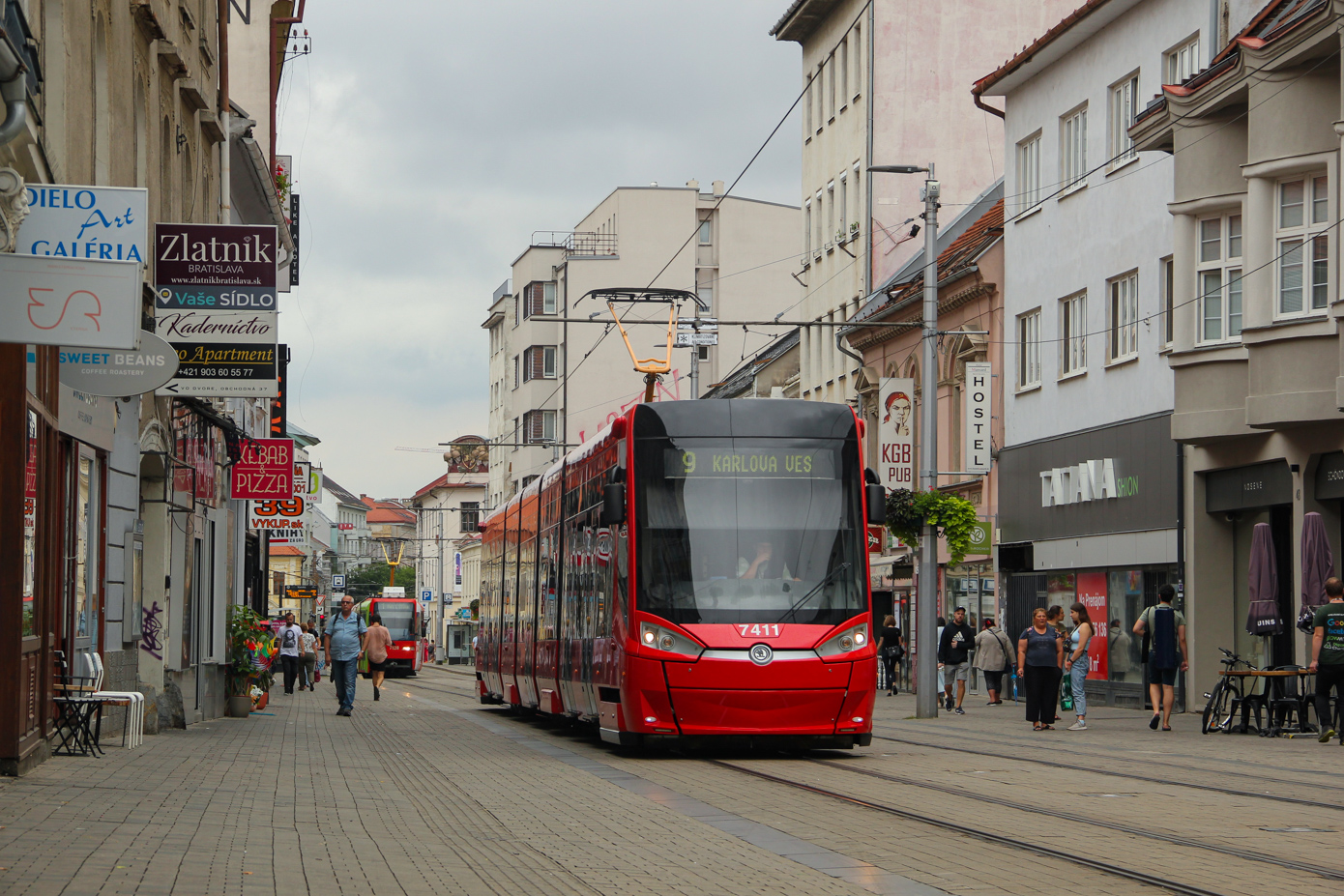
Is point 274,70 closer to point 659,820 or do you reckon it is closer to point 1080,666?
point 1080,666

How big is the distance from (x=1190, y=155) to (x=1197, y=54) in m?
3.95

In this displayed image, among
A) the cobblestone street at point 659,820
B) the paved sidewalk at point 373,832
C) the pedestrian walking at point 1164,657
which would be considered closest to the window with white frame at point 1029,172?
the pedestrian walking at point 1164,657

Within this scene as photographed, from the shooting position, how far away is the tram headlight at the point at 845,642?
16.7 meters

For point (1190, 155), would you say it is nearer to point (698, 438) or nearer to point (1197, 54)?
point (1197, 54)

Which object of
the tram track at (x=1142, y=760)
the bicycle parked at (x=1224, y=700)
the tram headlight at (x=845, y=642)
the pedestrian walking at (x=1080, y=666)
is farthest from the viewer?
the pedestrian walking at (x=1080, y=666)

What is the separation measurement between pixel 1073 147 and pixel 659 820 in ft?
80.6

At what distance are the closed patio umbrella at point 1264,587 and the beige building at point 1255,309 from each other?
0.35 metres

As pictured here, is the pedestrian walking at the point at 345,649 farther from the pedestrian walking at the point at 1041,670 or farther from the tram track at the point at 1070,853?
the tram track at the point at 1070,853

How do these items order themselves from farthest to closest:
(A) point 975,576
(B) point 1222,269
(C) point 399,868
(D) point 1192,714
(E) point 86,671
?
1. (A) point 975,576
2. (D) point 1192,714
3. (B) point 1222,269
4. (E) point 86,671
5. (C) point 399,868

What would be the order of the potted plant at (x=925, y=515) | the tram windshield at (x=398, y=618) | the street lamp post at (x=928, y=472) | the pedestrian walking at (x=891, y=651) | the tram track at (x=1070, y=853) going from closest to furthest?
1. the tram track at (x=1070, y=853)
2. the street lamp post at (x=928, y=472)
3. the potted plant at (x=925, y=515)
4. the pedestrian walking at (x=891, y=651)
5. the tram windshield at (x=398, y=618)

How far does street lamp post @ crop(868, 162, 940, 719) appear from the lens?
2683cm

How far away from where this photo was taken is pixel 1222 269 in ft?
83.7

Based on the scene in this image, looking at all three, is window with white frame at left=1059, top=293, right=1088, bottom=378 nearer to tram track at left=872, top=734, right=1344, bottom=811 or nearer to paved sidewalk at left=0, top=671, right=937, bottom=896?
tram track at left=872, top=734, right=1344, bottom=811

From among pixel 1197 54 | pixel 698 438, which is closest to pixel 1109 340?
pixel 1197 54
